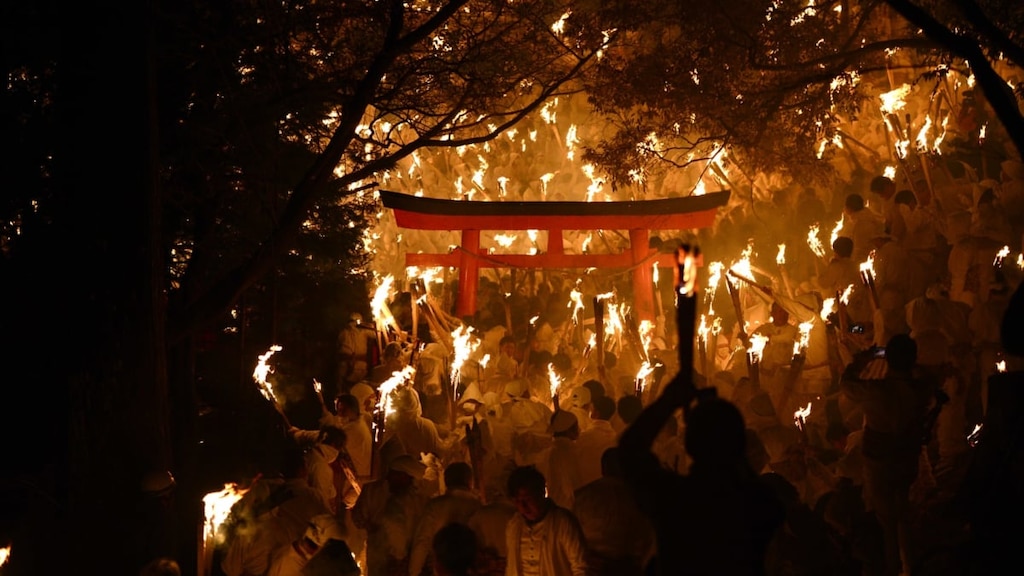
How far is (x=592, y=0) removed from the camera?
1214 cm

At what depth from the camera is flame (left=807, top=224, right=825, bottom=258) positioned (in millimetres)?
15133

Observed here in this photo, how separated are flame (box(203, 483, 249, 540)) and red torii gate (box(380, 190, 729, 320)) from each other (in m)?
8.45

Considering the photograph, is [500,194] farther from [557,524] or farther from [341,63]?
[557,524]

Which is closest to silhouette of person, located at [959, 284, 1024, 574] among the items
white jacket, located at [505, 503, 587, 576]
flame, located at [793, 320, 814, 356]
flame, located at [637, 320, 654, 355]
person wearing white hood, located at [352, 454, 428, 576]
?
white jacket, located at [505, 503, 587, 576]

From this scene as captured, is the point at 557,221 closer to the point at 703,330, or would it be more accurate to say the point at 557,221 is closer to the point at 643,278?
the point at 643,278

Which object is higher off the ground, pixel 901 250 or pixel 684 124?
pixel 684 124

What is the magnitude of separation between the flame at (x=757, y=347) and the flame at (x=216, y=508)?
5.62 m

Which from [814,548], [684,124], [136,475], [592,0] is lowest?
[814,548]

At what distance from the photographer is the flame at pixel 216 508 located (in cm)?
554

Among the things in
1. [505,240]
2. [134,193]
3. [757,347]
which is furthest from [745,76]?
[505,240]

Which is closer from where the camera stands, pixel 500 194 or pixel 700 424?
pixel 700 424

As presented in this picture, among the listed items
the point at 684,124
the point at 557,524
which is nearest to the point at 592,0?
the point at 684,124

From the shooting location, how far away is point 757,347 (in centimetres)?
944

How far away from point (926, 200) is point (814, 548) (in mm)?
8266
